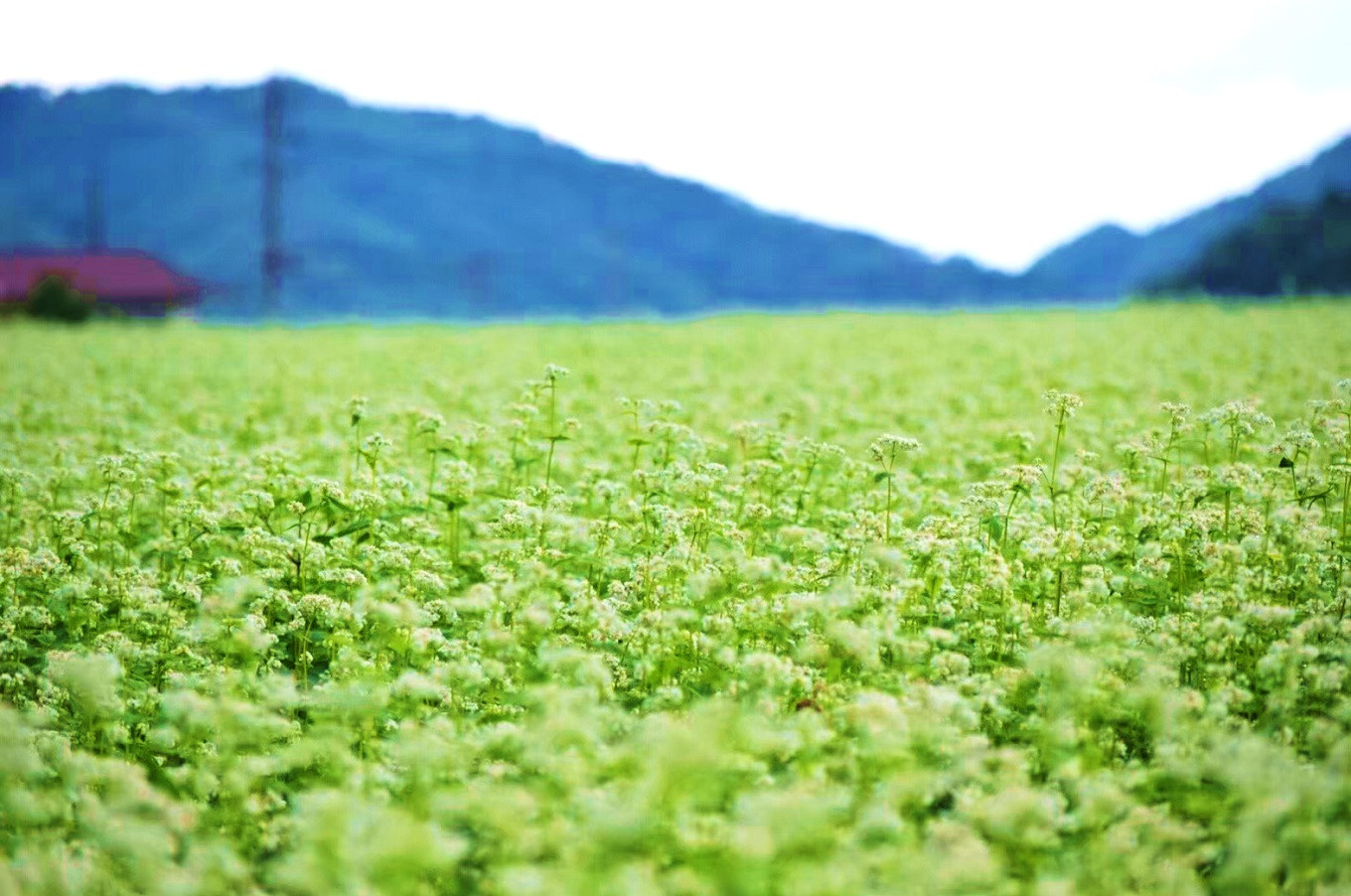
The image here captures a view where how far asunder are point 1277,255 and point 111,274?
87520 millimetres

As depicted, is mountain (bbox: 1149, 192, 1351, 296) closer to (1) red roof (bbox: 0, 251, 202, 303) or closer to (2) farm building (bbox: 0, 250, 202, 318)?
(2) farm building (bbox: 0, 250, 202, 318)

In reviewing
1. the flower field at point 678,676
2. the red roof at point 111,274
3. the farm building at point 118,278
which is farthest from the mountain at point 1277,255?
the flower field at point 678,676

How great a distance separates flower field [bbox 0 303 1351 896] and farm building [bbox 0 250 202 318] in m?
76.8

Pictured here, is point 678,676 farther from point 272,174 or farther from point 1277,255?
point 1277,255

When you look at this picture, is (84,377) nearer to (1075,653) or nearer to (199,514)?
(199,514)

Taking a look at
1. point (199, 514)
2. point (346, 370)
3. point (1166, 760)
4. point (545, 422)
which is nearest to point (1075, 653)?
point (1166, 760)

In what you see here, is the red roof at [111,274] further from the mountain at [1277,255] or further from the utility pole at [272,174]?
the mountain at [1277,255]

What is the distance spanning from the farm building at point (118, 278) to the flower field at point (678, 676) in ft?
252

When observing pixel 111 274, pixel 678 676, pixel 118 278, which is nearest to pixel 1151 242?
pixel 118 278

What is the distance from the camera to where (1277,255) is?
81.8 metres

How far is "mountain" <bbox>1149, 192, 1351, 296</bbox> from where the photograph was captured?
77.1m

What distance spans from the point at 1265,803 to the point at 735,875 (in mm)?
1817

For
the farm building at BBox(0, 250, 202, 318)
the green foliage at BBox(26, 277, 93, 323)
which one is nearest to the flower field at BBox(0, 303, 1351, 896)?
the green foliage at BBox(26, 277, 93, 323)

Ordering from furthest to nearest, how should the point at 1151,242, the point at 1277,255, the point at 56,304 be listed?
the point at 1151,242, the point at 1277,255, the point at 56,304
